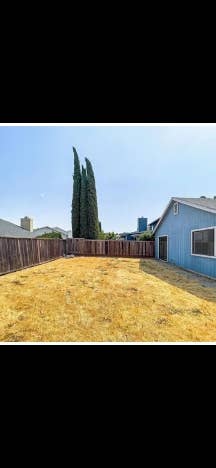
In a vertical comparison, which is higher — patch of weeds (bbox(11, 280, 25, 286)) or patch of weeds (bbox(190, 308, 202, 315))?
patch of weeds (bbox(11, 280, 25, 286))

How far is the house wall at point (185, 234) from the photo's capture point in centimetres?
618

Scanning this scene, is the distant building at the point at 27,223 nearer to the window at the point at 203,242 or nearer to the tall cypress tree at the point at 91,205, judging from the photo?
the tall cypress tree at the point at 91,205

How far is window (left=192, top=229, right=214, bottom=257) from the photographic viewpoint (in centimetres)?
605

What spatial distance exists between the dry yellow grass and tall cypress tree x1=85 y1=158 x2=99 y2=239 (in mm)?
10247

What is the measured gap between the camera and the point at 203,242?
6508 mm

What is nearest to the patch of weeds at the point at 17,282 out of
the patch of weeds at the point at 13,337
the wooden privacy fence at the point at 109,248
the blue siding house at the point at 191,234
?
the patch of weeds at the point at 13,337

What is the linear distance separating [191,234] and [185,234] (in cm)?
52

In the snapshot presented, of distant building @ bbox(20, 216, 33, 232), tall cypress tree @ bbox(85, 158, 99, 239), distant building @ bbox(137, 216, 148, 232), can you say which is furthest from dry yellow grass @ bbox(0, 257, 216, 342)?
distant building @ bbox(137, 216, 148, 232)

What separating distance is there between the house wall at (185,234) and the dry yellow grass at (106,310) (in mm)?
1383

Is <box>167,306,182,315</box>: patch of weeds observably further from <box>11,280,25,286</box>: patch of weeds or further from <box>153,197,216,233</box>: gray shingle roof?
<box>153,197,216,233</box>: gray shingle roof

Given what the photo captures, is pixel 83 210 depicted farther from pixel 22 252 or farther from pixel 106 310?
pixel 106 310
